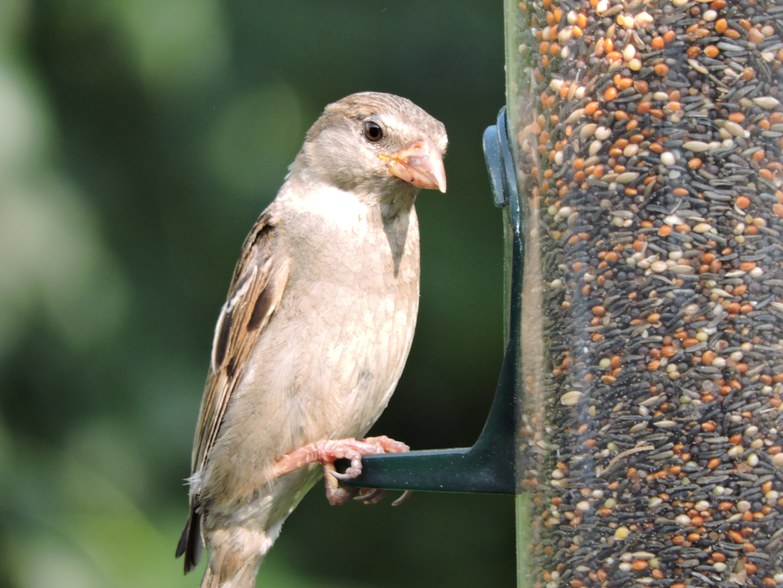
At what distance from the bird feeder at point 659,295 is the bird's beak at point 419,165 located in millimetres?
723

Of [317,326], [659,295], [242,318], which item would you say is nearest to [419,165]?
[317,326]

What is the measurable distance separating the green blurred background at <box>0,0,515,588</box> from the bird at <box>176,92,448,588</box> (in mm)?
779

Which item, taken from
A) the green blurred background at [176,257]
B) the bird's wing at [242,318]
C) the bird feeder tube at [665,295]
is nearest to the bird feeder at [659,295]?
the bird feeder tube at [665,295]

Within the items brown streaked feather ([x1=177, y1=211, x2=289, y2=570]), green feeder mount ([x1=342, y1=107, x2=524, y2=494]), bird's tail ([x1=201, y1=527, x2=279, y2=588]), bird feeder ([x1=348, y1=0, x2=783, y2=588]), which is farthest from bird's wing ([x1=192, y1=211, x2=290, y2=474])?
bird feeder ([x1=348, y1=0, x2=783, y2=588])

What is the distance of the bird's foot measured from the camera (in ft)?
11.4

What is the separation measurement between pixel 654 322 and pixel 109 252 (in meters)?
2.64

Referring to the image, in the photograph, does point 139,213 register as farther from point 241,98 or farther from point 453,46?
point 453,46

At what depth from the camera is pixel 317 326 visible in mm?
3629

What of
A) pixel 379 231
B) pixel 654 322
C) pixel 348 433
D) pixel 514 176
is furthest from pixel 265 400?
pixel 654 322

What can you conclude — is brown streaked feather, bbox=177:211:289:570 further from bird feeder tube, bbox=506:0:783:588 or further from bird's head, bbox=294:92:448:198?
bird feeder tube, bbox=506:0:783:588

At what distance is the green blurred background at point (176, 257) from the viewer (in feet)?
14.8

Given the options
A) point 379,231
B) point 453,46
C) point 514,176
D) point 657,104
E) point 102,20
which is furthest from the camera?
point 453,46

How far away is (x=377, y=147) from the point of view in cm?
373

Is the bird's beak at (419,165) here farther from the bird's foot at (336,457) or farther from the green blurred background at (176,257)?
the green blurred background at (176,257)
